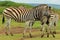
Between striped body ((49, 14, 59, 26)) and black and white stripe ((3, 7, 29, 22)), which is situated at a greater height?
black and white stripe ((3, 7, 29, 22))

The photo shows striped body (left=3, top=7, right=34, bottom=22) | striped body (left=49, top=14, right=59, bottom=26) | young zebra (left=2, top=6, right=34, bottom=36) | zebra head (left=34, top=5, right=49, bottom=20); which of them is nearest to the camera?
zebra head (left=34, top=5, right=49, bottom=20)

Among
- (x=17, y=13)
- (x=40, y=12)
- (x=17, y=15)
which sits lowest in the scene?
(x=17, y=15)

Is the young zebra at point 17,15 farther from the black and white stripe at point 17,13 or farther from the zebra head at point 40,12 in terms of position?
the zebra head at point 40,12

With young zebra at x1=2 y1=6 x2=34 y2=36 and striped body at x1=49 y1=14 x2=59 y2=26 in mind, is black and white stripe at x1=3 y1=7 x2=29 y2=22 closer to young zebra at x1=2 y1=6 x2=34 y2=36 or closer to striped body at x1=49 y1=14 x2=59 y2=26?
young zebra at x1=2 y1=6 x2=34 y2=36

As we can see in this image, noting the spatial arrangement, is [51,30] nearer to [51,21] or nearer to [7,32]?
[51,21]

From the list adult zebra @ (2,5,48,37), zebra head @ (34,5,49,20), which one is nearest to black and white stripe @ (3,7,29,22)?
adult zebra @ (2,5,48,37)

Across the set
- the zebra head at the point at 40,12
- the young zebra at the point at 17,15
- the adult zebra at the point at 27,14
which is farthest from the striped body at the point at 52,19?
the young zebra at the point at 17,15

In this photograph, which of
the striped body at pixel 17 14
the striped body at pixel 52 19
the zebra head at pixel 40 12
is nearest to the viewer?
the zebra head at pixel 40 12

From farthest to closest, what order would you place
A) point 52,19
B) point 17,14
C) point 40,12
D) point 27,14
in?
point 52,19, point 17,14, point 27,14, point 40,12

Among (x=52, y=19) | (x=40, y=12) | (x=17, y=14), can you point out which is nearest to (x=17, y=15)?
(x=17, y=14)

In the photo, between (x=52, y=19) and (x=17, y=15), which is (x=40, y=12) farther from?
(x=17, y=15)

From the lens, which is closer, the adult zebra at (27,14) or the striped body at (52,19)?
the adult zebra at (27,14)

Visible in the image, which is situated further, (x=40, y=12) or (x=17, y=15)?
(x=17, y=15)

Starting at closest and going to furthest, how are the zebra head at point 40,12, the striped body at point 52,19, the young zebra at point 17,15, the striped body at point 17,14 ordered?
the zebra head at point 40,12, the young zebra at point 17,15, the striped body at point 17,14, the striped body at point 52,19
